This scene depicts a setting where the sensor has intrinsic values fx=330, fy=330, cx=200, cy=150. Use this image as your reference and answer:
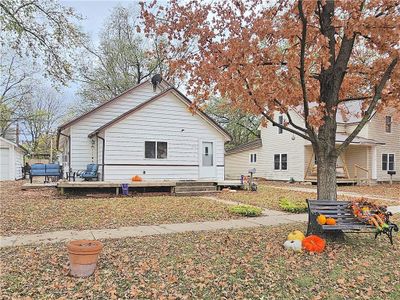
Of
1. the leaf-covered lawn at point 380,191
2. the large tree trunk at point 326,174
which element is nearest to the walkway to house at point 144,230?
the large tree trunk at point 326,174

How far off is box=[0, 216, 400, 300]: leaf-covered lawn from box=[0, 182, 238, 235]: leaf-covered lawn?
6.54ft

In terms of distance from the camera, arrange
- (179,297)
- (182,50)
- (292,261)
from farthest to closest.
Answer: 1. (182,50)
2. (292,261)
3. (179,297)

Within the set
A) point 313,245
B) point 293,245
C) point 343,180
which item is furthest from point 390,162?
point 293,245

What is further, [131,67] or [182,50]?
[131,67]

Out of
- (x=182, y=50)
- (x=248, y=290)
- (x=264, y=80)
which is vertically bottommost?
(x=248, y=290)

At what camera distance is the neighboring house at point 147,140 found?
15.8 m

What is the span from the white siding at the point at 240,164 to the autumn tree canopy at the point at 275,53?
22.0m

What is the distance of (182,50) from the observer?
6.66 metres

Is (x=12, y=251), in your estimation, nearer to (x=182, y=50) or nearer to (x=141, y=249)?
(x=141, y=249)

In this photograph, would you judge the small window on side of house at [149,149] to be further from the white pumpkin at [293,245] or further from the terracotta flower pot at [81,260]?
the terracotta flower pot at [81,260]

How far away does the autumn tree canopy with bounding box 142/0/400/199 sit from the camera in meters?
6.24

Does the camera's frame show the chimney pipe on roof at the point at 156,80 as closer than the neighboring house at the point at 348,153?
Yes

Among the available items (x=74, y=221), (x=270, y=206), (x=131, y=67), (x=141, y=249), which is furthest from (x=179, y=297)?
(x=131, y=67)

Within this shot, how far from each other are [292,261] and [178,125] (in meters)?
12.6
